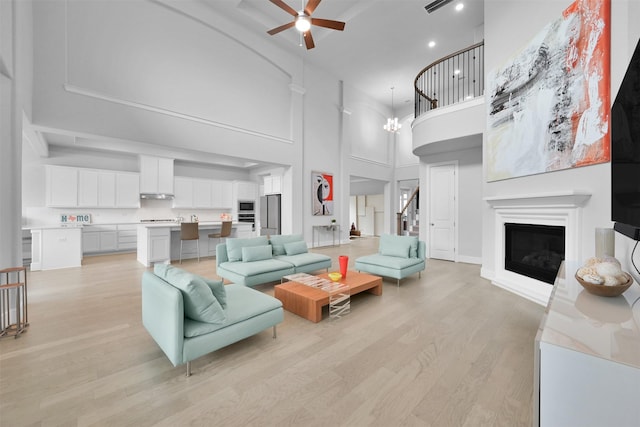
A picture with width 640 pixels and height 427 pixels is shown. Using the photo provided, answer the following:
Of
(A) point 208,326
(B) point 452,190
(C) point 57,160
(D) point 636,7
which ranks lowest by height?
(A) point 208,326

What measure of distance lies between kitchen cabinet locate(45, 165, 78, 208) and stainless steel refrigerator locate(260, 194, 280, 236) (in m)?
4.87

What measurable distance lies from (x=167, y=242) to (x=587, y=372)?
6.45 meters

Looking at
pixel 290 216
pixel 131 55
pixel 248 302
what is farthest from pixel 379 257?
pixel 131 55

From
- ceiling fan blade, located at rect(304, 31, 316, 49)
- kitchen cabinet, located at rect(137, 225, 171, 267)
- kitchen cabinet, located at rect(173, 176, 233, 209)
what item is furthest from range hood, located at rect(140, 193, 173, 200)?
ceiling fan blade, located at rect(304, 31, 316, 49)

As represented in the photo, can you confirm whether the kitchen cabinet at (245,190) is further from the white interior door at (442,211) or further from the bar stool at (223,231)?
the white interior door at (442,211)

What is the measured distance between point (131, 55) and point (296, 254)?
4.74 meters

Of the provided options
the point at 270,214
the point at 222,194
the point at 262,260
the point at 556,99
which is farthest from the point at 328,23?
the point at 222,194

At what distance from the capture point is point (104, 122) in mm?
4574

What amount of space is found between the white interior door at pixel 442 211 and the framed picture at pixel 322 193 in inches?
119

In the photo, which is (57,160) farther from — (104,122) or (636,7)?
(636,7)

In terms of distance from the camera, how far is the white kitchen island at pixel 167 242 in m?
5.57

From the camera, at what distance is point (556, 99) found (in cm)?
304

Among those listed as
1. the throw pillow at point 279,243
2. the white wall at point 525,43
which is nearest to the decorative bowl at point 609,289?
the white wall at point 525,43

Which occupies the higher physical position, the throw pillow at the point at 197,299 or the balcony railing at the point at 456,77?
the balcony railing at the point at 456,77
